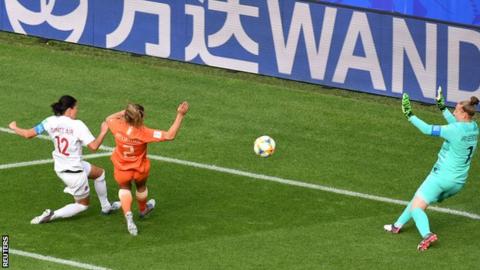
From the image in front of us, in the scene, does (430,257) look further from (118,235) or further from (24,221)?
(24,221)

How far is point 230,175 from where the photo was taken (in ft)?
67.3

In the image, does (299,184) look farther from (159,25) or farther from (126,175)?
(159,25)

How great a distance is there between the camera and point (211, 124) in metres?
23.1

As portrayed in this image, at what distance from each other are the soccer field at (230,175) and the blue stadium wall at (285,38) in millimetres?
331

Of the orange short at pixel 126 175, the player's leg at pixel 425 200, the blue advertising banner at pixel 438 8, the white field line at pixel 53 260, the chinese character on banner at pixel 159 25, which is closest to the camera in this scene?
the white field line at pixel 53 260

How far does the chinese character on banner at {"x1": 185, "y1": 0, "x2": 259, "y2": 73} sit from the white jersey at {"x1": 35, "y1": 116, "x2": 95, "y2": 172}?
816cm

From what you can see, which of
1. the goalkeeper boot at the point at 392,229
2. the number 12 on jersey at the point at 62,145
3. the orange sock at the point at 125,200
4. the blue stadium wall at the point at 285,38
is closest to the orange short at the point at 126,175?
the orange sock at the point at 125,200

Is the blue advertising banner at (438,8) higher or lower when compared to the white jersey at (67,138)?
higher

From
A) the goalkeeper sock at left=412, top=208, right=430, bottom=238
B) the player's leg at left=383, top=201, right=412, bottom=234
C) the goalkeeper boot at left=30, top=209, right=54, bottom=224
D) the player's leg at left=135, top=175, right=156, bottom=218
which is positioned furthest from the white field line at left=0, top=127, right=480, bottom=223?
the goalkeeper boot at left=30, top=209, right=54, bottom=224

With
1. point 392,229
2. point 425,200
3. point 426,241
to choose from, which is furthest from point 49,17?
point 426,241

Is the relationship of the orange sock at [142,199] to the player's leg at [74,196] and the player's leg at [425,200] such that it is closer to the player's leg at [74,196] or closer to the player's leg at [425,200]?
the player's leg at [74,196]

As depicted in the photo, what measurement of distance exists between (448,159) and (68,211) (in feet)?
16.0

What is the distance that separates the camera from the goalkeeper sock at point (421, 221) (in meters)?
17.1

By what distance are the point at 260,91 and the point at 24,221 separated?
7992 mm
